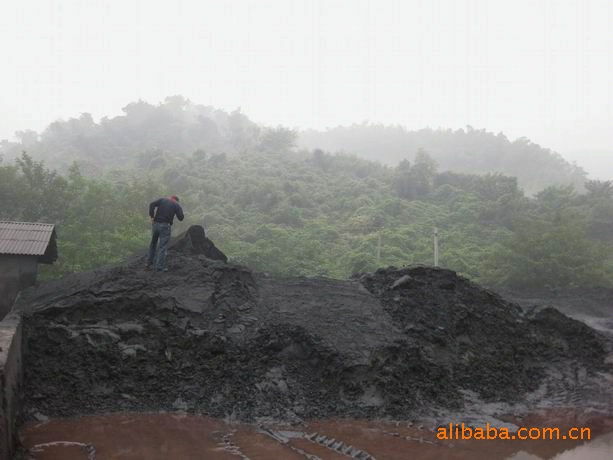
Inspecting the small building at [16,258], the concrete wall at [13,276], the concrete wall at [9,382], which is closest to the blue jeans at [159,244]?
the small building at [16,258]

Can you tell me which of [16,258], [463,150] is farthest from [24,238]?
[463,150]

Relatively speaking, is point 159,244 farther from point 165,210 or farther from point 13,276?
point 13,276

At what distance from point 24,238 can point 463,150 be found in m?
62.0

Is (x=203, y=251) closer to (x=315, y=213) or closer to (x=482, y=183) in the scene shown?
(x=315, y=213)

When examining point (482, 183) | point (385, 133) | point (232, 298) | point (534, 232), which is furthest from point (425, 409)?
point (385, 133)

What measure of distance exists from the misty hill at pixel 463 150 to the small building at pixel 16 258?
4694 cm

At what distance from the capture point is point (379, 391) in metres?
7.07

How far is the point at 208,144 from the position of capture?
5519 centimetres

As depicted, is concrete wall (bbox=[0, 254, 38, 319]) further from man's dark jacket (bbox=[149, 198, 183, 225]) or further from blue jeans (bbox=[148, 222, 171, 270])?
man's dark jacket (bbox=[149, 198, 183, 225])

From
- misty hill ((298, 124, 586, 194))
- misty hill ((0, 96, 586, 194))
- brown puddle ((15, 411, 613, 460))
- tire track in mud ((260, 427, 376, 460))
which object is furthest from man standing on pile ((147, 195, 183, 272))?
misty hill ((298, 124, 586, 194))

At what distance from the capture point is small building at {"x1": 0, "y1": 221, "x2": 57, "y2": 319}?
9.71m

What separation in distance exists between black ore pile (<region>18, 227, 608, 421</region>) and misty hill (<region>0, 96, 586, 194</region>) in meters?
33.2

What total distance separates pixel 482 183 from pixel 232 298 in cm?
3163

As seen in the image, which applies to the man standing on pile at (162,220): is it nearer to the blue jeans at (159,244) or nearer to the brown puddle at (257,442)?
the blue jeans at (159,244)
